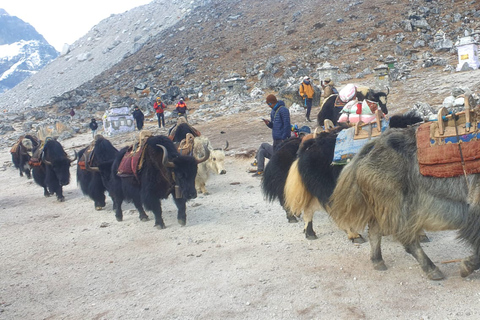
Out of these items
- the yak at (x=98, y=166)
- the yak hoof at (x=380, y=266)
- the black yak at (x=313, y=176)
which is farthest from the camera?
the yak at (x=98, y=166)

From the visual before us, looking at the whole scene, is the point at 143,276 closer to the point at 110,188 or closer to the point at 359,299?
the point at 359,299

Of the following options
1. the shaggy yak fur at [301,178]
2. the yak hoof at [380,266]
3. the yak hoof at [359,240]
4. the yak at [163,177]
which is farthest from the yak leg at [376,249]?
the yak at [163,177]

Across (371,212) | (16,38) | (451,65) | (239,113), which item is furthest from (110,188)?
(16,38)

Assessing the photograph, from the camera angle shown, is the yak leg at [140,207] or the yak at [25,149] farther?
the yak at [25,149]

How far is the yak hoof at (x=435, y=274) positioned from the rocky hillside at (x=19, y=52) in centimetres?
11986

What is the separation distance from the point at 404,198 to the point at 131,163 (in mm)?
3416

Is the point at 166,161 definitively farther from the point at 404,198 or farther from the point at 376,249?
the point at 404,198

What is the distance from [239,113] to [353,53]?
9355 mm

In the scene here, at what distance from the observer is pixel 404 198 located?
2.88 metres

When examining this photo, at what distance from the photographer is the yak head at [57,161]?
26.0 feet

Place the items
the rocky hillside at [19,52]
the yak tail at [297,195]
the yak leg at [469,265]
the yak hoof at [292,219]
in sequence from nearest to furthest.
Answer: the yak leg at [469,265]
the yak tail at [297,195]
the yak hoof at [292,219]
the rocky hillside at [19,52]

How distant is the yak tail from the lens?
3809 millimetres

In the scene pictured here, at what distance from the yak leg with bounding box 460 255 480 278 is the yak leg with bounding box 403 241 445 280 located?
0.13m

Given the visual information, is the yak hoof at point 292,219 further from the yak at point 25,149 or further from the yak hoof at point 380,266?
the yak at point 25,149
